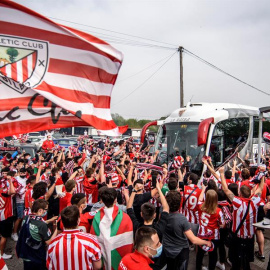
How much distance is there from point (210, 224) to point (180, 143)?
6176mm

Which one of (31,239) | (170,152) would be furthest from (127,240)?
(170,152)

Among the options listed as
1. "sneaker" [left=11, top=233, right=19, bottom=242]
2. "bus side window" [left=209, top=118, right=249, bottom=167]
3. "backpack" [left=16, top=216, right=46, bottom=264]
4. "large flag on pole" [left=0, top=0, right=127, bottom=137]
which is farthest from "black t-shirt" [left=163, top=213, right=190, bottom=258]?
"bus side window" [left=209, top=118, right=249, bottom=167]

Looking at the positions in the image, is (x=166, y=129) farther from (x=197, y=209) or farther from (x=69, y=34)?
(x=69, y=34)

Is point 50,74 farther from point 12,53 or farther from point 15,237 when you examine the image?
point 15,237

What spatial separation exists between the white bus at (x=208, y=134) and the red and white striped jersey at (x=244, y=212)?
496 centimetres

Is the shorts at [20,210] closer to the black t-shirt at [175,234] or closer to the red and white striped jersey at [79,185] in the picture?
the red and white striped jersey at [79,185]

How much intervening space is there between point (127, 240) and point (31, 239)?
1272 mm

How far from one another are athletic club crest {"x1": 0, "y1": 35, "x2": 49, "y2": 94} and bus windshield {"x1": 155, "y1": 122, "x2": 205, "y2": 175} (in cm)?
731

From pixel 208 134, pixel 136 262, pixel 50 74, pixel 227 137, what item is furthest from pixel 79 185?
pixel 227 137

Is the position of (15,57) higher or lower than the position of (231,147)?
higher

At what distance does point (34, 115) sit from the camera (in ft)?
11.6

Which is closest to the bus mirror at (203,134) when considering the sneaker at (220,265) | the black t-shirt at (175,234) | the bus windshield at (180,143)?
the bus windshield at (180,143)

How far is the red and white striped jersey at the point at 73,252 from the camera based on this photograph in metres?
2.86

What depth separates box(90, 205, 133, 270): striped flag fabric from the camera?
3246 millimetres
